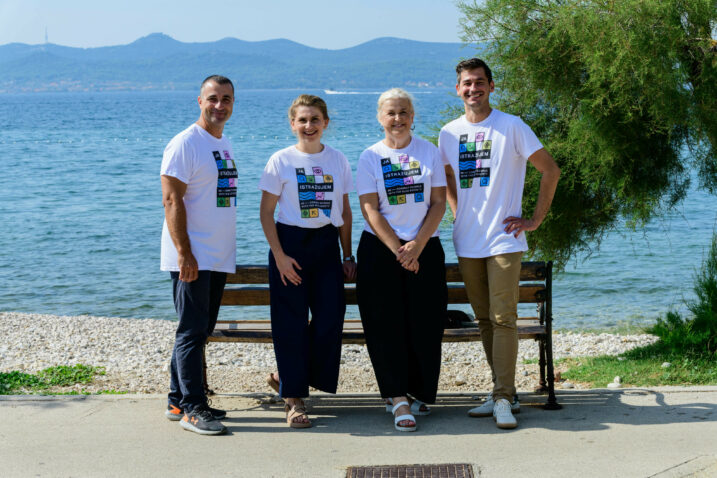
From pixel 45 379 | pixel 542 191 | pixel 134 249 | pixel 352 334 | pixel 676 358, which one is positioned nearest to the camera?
pixel 542 191

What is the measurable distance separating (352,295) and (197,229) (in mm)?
1227

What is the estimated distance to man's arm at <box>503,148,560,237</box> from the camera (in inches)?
196

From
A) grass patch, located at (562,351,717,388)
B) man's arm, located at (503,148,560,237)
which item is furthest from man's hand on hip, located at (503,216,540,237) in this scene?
grass patch, located at (562,351,717,388)

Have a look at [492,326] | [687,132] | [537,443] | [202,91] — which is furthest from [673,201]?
[202,91]

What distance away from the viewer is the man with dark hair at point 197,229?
4855mm

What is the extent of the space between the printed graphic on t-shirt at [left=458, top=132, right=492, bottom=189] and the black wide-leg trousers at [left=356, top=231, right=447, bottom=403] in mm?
441

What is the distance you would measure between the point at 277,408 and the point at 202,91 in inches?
86.0

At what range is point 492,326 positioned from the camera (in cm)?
522

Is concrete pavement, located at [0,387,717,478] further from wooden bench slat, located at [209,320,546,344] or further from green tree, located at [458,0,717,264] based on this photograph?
green tree, located at [458,0,717,264]

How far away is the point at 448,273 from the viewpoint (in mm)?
5488

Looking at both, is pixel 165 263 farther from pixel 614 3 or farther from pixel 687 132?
pixel 687 132

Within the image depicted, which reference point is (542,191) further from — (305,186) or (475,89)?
(305,186)

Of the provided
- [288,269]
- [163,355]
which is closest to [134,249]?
[163,355]

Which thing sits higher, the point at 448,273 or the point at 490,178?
the point at 490,178
